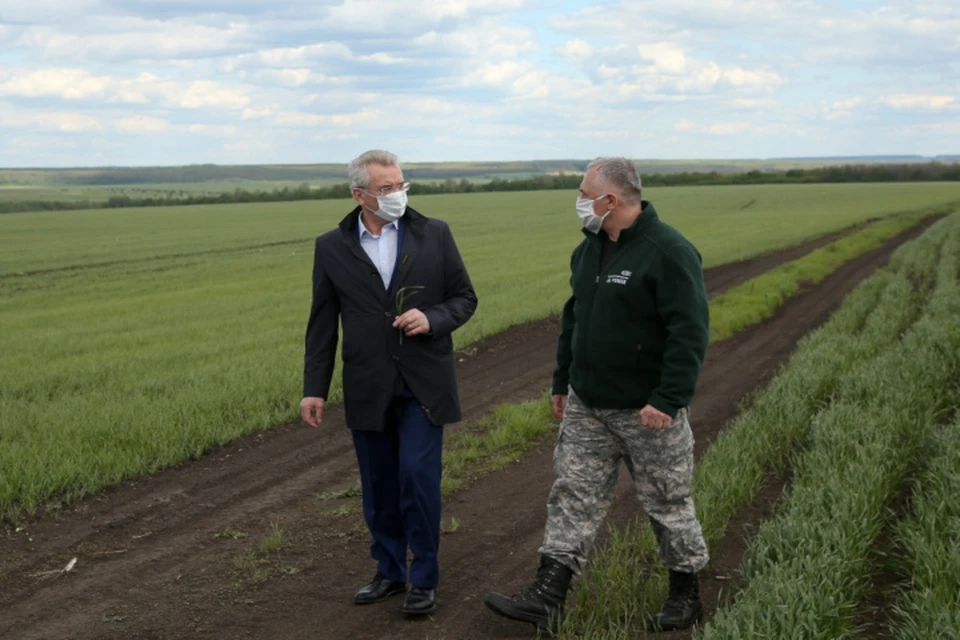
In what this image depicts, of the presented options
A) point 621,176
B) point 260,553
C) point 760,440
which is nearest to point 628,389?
point 621,176

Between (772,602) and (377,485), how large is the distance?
2.09 metres

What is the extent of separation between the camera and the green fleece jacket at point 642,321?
4.82 m

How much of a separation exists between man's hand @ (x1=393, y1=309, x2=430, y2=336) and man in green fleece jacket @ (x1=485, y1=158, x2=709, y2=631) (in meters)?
0.73

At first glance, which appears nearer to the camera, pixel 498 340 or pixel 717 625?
pixel 717 625

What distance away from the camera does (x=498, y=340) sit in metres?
15.2

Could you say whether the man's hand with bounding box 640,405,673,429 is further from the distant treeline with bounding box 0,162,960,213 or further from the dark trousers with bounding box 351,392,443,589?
the distant treeline with bounding box 0,162,960,213

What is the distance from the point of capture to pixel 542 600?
5090 mm

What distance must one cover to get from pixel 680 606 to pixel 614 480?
66cm

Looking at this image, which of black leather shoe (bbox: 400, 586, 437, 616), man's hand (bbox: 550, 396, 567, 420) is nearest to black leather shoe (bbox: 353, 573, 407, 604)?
black leather shoe (bbox: 400, 586, 437, 616)

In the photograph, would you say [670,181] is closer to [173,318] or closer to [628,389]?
[173,318]

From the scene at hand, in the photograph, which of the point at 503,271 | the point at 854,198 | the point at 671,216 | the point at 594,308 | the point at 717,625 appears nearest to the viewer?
the point at 717,625

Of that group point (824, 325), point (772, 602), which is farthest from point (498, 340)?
point (772, 602)

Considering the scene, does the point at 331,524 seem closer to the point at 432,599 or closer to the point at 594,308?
the point at 432,599

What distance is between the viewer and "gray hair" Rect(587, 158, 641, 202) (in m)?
4.94
